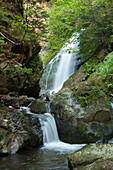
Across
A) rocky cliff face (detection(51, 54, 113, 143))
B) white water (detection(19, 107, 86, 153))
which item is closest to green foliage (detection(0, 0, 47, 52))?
rocky cliff face (detection(51, 54, 113, 143))

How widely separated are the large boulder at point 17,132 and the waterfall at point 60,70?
6.82m

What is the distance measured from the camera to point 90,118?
5387mm

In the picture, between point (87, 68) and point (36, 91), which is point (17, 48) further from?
point (87, 68)

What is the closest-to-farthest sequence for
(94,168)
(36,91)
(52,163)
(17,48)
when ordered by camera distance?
(94,168) < (52,163) < (17,48) < (36,91)

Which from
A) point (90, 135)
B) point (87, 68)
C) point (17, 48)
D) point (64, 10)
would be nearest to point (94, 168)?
point (90, 135)

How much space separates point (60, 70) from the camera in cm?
1348

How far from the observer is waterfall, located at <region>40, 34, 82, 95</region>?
1234 centimetres

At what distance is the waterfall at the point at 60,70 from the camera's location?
12.3m

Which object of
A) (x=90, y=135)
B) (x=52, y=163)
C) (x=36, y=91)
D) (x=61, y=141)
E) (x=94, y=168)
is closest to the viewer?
(x=94, y=168)

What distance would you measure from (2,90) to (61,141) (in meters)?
3.09

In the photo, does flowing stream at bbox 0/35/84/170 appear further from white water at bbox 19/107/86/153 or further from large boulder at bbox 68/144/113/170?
large boulder at bbox 68/144/113/170

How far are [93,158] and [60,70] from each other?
11206mm

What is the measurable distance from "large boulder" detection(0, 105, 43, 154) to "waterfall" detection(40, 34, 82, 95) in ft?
22.4

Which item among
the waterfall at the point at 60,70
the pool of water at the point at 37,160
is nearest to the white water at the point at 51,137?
the pool of water at the point at 37,160
